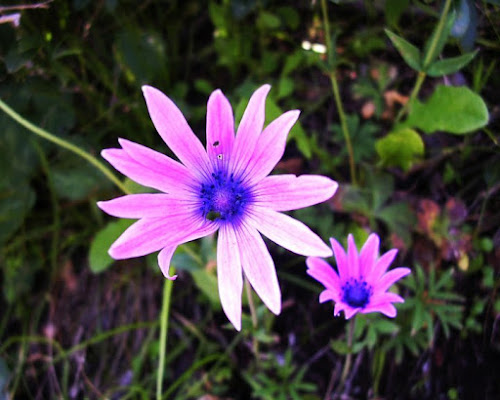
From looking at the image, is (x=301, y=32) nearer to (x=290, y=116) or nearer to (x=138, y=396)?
(x=290, y=116)

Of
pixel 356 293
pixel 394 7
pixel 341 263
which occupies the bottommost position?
pixel 356 293

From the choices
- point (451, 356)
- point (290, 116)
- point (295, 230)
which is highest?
point (290, 116)

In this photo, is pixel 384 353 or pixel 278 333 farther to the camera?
pixel 278 333

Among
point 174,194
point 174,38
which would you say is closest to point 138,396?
point 174,194

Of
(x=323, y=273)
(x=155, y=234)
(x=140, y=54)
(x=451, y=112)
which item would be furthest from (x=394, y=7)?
(x=155, y=234)

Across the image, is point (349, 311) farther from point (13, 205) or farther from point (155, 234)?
point (13, 205)

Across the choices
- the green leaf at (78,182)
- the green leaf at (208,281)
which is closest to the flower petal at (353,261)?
the green leaf at (208,281)
